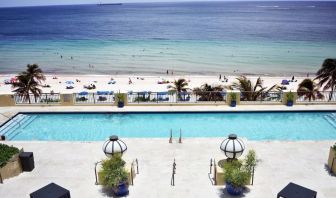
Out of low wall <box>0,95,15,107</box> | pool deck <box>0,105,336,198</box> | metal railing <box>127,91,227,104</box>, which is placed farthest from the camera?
metal railing <box>127,91,227,104</box>

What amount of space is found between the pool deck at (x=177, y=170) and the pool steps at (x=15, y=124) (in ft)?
8.06

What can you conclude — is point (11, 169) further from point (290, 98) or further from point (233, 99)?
point (290, 98)

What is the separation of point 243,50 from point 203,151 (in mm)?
67692

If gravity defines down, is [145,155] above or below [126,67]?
below

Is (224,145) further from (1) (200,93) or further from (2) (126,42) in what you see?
(2) (126,42)

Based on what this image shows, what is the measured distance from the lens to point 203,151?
583 inches

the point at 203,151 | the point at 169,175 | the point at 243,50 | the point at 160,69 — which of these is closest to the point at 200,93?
the point at 203,151

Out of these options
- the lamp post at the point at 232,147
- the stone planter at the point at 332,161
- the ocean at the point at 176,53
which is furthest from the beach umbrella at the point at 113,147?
the ocean at the point at 176,53

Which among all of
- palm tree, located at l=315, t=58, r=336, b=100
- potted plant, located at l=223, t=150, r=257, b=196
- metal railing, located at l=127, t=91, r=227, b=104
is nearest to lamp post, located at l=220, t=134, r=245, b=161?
potted plant, located at l=223, t=150, r=257, b=196

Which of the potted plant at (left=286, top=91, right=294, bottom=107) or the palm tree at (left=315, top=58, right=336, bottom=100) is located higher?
the palm tree at (left=315, top=58, right=336, bottom=100)

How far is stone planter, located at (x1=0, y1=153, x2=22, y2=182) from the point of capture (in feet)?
40.9

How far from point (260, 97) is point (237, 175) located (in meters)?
13.1

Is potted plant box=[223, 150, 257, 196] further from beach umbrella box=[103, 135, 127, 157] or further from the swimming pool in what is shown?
the swimming pool

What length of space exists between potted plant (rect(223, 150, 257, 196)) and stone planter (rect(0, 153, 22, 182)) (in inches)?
329
